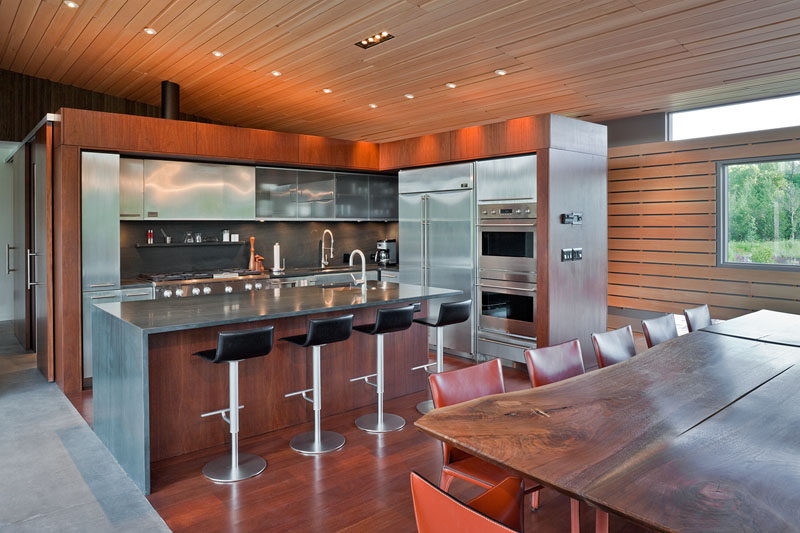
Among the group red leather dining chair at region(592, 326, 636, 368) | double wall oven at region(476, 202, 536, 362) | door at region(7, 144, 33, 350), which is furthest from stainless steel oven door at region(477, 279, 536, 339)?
door at region(7, 144, 33, 350)

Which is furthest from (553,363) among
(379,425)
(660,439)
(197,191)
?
(197,191)

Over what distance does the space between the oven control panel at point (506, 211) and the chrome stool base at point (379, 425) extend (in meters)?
2.42

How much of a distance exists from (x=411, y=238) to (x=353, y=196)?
1.33 m

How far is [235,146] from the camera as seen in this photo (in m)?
6.15

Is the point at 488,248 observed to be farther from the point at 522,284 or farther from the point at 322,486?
the point at 322,486

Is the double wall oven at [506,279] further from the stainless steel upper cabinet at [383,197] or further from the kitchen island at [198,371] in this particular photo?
the stainless steel upper cabinet at [383,197]

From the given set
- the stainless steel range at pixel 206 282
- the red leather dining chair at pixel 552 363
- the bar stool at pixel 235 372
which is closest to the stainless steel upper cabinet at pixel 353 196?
the stainless steel range at pixel 206 282

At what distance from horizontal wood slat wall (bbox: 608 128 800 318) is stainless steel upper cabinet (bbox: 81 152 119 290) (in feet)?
20.5

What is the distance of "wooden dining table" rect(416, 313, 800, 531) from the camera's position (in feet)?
4.69

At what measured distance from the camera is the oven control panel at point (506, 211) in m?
5.43

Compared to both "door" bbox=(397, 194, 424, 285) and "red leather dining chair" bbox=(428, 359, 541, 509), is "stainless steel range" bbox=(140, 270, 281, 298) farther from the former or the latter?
"red leather dining chair" bbox=(428, 359, 541, 509)

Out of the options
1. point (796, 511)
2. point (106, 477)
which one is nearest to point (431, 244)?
point (106, 477)

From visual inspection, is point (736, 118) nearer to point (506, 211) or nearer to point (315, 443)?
point (506, 211)

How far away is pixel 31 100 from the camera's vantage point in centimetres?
719
